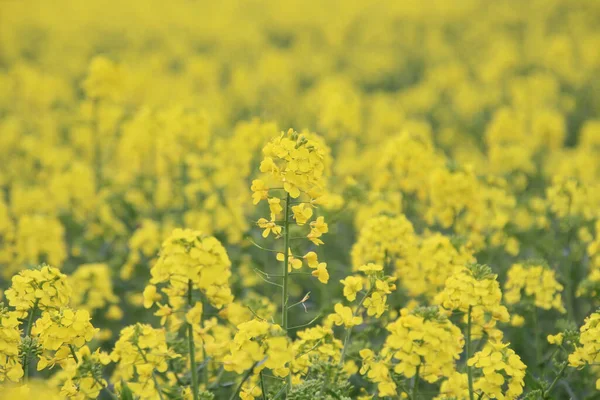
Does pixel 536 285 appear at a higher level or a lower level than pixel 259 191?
Answer: lower

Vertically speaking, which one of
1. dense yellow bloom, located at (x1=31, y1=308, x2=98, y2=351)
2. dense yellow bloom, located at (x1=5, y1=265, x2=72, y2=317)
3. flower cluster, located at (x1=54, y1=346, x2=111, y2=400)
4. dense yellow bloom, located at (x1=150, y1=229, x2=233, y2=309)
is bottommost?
flower cluster, located at (x1=54, y1=346, x2=111, y2=400)

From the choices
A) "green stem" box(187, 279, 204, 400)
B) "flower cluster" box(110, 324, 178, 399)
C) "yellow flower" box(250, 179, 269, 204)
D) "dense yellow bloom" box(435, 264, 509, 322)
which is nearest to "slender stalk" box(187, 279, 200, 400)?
"green stem" box(187, 279, 204, 400)

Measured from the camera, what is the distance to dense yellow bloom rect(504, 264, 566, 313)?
373 cm

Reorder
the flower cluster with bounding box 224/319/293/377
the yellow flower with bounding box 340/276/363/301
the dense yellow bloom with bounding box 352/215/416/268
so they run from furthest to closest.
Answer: the dense yellow bloom with bounding box 352/215/416/268 < the yellow flower with bounding box 340/276/363/301 < the flower cluster with bounding box 224/319/293/377

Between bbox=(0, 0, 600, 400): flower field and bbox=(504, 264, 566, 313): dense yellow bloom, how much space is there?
0.01 m

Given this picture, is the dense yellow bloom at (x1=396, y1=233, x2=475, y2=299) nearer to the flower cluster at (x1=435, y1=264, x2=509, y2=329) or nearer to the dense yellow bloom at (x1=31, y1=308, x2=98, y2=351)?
the flower cluster at (x1=435, y1=264, x2=509, y2=329)

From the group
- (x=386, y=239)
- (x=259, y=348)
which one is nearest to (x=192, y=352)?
(x=259, y=348)

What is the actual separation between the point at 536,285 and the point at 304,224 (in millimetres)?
1298

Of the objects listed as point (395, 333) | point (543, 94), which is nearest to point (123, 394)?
point (395, 333)

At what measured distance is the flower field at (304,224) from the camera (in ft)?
9.17

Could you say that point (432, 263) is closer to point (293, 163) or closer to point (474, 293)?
point (474, 293)

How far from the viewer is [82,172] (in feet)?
21.7

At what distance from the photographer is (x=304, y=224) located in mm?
3865

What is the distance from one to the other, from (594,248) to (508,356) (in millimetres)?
1703
